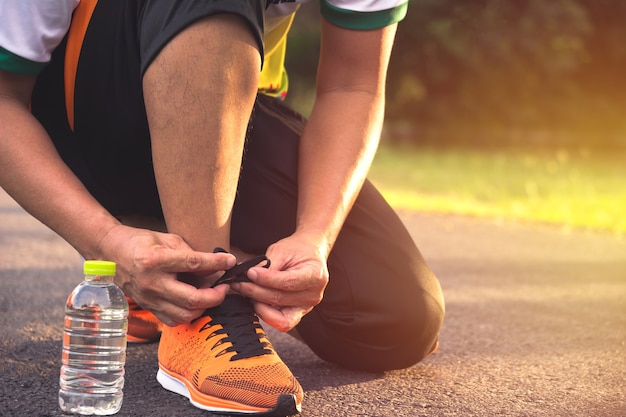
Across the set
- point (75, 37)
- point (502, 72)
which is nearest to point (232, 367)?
point (75, 37)

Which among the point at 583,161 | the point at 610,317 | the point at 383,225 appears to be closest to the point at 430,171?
the point at 583,161

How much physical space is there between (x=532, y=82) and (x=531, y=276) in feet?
58.6

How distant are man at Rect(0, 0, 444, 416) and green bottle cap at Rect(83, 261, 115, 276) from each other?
0.18 ft

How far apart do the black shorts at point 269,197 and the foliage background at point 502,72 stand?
17824 millimetres

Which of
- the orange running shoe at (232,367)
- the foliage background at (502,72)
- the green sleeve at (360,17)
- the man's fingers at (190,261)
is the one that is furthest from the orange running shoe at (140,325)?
the foliage background at (502,72)

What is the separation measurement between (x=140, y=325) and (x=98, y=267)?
0.82 metres

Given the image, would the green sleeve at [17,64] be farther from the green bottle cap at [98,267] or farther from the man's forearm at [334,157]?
the man's forearm at [334,157]

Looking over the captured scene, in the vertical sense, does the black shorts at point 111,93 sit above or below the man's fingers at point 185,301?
above

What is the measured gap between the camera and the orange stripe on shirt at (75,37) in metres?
1.90

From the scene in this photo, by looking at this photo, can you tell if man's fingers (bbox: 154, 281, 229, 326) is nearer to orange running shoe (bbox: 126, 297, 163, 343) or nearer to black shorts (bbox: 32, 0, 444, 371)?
black shorts (bbox: 32, 0, 444, 371)

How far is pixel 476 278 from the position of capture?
13.3ft

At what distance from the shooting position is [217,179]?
1762 mm

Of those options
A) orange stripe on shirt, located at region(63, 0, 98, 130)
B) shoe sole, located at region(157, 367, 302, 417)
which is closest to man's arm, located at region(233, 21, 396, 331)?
shoe sole, located at region(157, 367, 302, 417)

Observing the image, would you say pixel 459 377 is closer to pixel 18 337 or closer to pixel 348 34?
pixel 348 34
